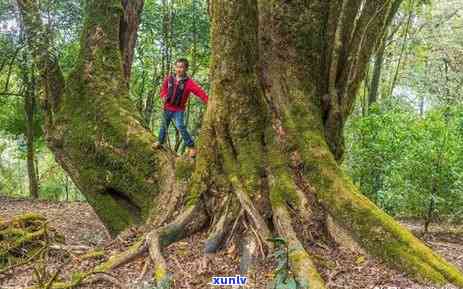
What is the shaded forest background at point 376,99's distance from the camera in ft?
27.1

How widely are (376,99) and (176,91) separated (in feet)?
35.4

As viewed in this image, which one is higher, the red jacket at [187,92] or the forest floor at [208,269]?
the red jacket at [187,92]

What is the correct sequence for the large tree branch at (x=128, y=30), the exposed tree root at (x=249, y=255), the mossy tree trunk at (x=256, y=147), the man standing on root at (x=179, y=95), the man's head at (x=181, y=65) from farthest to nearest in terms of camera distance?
the large tree branch at (x=128, y=30) < the man standing on root at (x=179, y=95) < the man's head at (x=181, y=65) < the mossy tree trunk at (x=256, y=147) < the exposed tree root at (x=249, y=255)

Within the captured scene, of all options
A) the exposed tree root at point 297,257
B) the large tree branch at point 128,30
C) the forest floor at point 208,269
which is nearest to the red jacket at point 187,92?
the large tree branch at point 128,30

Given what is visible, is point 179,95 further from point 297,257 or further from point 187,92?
point 297,257

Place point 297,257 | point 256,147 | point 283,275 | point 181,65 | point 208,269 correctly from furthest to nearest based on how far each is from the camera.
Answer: point 181,65
point 256,147
point 208,269
point 297,257
point 283,275

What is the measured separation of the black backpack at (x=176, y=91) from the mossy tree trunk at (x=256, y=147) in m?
0.62

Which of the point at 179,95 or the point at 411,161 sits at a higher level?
the point at 179,95

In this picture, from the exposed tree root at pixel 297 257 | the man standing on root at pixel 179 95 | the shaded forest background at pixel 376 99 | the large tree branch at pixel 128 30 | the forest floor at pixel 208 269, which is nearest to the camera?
the exposed tree root at pixel 297 257

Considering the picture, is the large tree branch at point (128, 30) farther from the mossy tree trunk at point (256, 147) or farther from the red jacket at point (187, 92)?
the red jacket at point (187, 92)

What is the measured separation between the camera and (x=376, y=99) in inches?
618

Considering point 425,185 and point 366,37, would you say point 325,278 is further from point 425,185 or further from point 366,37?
point 425,185

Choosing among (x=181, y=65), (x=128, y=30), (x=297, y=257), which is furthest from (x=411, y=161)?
(x=128, y=30)

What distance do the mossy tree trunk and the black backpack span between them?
0.62 m
